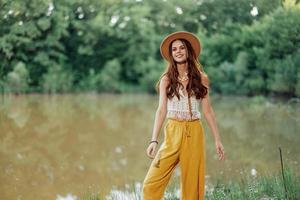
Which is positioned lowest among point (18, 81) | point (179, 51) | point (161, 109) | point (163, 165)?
point (163, 165)

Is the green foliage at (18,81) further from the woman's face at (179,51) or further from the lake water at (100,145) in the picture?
the woman's face at (179,51)

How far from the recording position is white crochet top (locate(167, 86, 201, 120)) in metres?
2.20

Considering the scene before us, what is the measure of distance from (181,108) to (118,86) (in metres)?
15.2

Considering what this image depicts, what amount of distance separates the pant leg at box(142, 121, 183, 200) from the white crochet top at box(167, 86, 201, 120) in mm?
44

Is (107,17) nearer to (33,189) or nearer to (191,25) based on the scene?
(191,25)

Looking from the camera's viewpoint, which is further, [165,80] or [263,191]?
[263,191]

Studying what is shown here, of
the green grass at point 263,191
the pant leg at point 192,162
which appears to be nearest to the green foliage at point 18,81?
the green grass at point 263,191

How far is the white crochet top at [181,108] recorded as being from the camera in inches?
86.6

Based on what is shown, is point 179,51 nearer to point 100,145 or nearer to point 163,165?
point 163,165

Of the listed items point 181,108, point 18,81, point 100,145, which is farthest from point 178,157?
point 18,81

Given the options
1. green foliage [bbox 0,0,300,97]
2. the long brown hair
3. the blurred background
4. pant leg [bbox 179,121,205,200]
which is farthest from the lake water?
the long brown hair

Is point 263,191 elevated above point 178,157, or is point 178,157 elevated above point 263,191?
point 178,157

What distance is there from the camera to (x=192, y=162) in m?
2.21

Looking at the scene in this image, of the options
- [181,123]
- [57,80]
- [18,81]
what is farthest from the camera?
[57,80]
